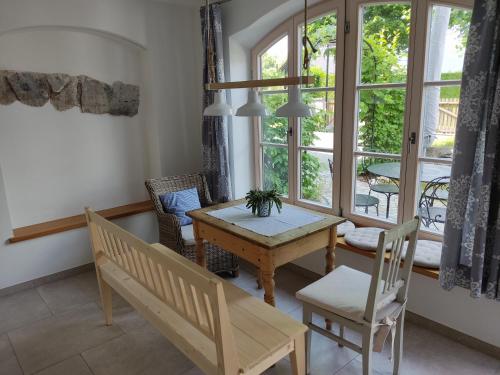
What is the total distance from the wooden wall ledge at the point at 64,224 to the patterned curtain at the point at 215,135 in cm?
75

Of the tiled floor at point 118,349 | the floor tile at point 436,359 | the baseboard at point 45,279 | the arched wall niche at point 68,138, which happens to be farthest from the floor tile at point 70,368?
the floor tile at point 436,359

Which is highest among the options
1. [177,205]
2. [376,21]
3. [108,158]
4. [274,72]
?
[376,21]

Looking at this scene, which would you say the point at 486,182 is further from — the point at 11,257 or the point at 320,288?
the point at 11,257

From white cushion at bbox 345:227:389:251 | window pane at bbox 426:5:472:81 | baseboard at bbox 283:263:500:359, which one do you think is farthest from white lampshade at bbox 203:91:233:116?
baseboard at bbox 283:263:500:359

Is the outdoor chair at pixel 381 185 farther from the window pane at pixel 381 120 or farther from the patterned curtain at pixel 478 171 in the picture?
the patterned curtain at pixel 478 171

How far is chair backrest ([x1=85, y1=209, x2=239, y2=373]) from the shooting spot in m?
1.39

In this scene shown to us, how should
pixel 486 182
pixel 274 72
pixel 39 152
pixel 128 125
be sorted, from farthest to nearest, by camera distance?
pixel 128 125 → pixel 274 72 → pixel 39 152 → pixel 486 182

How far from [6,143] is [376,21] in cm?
314

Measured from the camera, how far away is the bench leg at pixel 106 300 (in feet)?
8.29

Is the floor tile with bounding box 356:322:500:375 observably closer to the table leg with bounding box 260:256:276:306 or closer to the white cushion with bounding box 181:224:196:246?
the table leg with bounding box 260:256:276:306

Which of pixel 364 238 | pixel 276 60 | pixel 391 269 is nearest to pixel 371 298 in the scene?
pixel 391 269

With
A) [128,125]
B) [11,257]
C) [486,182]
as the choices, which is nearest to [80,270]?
[11,257]

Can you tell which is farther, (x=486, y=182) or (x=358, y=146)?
(x=358, y=146)

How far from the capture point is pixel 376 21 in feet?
8.85
